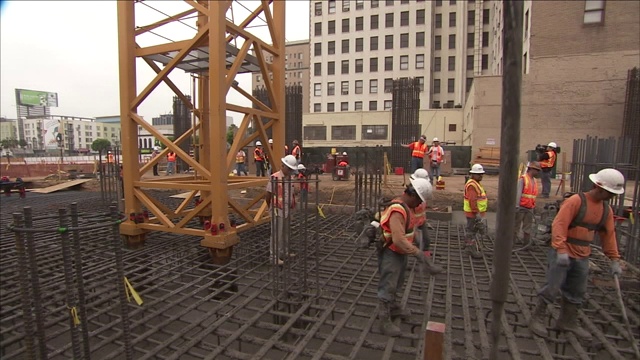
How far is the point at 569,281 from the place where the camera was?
12.0ft

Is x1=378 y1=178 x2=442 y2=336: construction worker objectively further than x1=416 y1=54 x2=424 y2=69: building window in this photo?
No

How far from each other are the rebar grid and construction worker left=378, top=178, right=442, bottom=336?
0.21m

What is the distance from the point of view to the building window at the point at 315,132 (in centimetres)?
3872

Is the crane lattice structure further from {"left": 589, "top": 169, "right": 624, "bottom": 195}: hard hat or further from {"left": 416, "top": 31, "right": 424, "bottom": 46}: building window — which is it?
{"left": 416, "top": 31, "right": 424, "bottom": 46}: building window

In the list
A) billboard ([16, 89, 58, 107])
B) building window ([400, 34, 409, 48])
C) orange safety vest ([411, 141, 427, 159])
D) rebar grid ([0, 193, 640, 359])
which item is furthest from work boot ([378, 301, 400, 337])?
billboard ([16, 89, 58, 107])

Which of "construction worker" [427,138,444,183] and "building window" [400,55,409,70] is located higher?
"building window" [400,55,409,70]

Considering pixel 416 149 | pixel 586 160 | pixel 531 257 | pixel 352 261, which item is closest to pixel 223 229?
pixel 352 261

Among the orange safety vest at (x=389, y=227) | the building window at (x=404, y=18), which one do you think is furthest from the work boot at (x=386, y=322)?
the building window at (x=404, y=18)

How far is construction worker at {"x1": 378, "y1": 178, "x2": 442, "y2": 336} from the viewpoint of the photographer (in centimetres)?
340

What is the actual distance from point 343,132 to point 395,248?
114ft

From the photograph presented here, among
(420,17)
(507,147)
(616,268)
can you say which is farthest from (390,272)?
(420,17)

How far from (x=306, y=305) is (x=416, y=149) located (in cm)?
990

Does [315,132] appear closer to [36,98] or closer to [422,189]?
[422,189]

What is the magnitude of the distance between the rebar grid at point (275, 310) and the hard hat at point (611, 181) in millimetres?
1448
